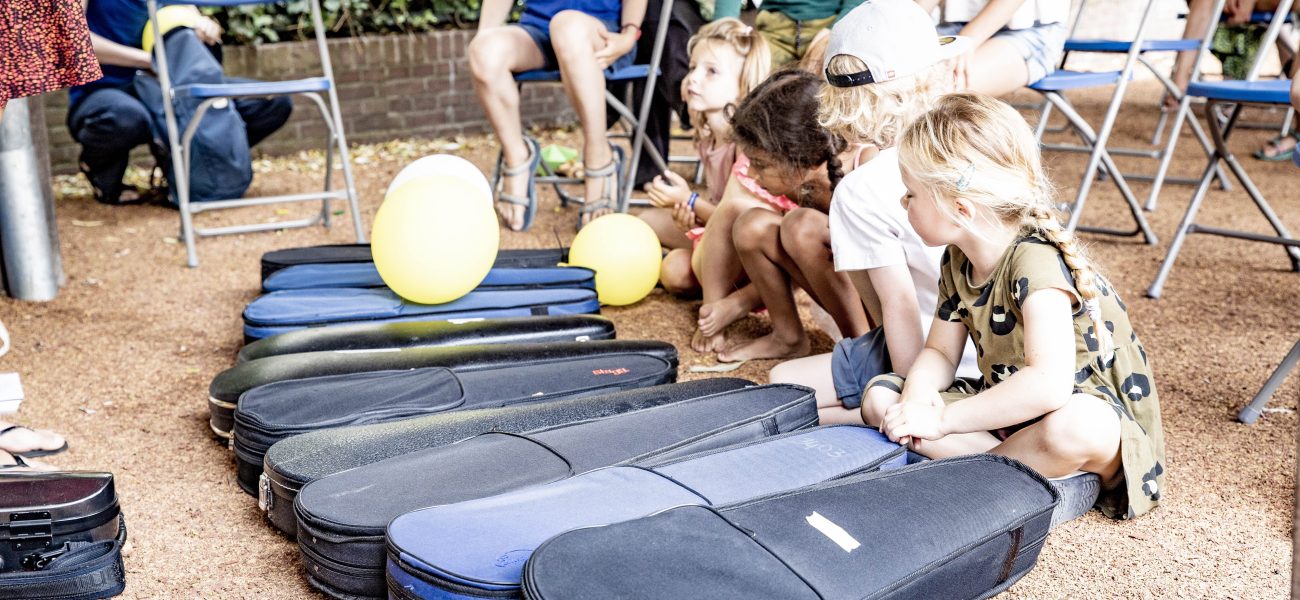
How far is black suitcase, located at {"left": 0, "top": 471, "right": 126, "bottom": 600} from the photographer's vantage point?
1.69m

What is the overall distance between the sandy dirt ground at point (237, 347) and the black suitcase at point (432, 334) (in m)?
0.25

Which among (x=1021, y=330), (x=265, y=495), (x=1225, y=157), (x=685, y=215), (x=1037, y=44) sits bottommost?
(x=265, y=495)

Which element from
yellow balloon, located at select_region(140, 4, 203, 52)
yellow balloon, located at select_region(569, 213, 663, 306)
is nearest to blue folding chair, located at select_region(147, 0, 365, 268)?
yellow balloon, located at select_region(140, 4, 203, 52)

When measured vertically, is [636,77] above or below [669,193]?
above

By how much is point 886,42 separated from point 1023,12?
1272mm

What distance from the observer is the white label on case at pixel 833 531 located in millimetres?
1499

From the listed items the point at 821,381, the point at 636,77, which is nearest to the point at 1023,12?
the point at 636,77

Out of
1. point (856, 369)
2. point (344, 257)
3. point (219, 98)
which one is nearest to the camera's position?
point (856, 369)

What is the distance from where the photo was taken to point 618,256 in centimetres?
328

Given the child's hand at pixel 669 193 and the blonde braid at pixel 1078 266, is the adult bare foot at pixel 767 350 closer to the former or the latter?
the child's hand at pixel 669 193

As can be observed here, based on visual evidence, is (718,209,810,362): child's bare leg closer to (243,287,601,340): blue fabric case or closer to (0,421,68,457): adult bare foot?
(243,287,601,340): blue fabric case

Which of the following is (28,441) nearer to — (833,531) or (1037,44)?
(833,531)

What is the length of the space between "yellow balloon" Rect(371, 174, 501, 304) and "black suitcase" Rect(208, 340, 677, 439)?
28 centimetres

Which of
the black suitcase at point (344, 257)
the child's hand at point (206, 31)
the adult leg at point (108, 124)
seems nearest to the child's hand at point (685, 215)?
the black suitcase at point (344, 257)
